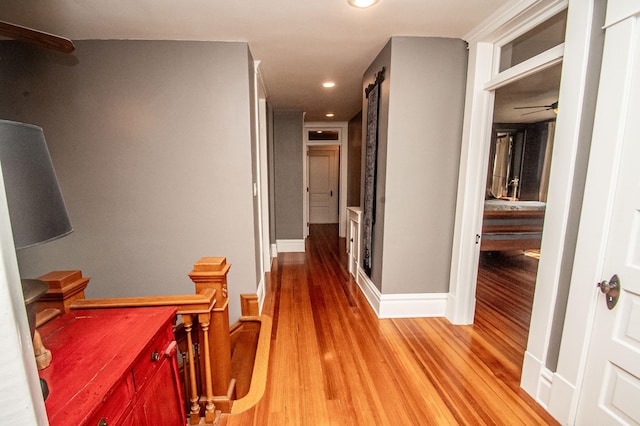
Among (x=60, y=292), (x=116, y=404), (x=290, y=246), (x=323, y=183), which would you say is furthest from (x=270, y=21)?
(x=323, y=183)

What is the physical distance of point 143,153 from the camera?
2365 millimetres

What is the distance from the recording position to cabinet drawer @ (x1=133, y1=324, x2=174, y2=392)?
963 mm

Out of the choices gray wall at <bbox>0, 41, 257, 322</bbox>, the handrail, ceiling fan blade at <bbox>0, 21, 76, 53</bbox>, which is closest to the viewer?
ceiling fan blade at <bbox>0, 21, 76, 53</bbox>

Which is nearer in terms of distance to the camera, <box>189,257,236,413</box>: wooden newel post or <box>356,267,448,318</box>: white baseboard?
<box>189,257,236,413</box>: wooden newel post

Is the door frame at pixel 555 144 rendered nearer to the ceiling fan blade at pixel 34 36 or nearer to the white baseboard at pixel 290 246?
the ceiling fan blade at pixel 34 36

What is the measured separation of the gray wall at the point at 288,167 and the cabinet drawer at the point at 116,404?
4027 mm

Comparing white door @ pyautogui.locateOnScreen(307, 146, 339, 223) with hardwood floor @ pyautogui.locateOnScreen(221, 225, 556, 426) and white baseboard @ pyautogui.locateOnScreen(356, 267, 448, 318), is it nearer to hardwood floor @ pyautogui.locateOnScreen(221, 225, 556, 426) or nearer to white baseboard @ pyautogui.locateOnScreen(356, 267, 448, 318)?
hardwood floor @ pyautogui.locateOnScreen(221, 225, 556, 426)

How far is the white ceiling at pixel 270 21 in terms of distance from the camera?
1792mm

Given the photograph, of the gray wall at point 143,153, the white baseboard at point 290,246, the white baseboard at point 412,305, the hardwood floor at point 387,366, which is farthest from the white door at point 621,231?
the white baseboard at point 290,246

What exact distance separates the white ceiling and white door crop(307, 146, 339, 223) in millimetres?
4631

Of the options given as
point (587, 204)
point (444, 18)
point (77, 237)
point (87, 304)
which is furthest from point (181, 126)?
point (587, 204)

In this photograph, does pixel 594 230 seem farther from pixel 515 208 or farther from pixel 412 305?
pixel 515 208

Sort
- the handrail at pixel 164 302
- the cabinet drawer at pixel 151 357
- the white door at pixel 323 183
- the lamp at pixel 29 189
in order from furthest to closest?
the white door at pixel 323 183
the handrail at pixel 164 302
the cabinet drawer at pixel 151 357
the lamp at pixel 29 189

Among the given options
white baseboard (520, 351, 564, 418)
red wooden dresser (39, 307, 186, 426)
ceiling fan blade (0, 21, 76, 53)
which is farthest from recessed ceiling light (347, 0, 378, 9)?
white baseboard (520, 351, 564, 418)
